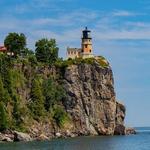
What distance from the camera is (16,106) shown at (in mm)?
135375

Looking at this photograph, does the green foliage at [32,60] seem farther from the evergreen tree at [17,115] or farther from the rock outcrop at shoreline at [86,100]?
the evergreen tree at [17,115]

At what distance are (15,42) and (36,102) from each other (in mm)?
20313

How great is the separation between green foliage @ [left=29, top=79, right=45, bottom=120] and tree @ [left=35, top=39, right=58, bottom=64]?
1590 cm

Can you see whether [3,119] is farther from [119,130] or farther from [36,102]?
[119,130]

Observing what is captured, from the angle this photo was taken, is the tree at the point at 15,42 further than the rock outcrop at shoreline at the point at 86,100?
Yes

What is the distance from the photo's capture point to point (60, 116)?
14912cm

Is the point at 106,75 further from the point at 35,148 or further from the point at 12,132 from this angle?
the point at 35,148

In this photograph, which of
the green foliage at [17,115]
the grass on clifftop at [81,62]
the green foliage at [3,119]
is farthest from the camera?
the grass on clifftop at [81,62]

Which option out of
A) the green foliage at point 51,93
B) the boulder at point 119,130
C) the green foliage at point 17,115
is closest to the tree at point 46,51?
the green foliage at point 51,93

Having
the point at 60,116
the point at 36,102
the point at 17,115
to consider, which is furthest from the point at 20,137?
the point at 60,116

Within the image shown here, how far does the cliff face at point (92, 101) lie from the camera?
15562 centimetres

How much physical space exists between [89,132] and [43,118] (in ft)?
53.6

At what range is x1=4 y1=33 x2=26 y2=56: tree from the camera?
157 meters

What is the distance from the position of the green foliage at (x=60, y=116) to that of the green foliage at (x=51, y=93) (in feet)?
5.69
